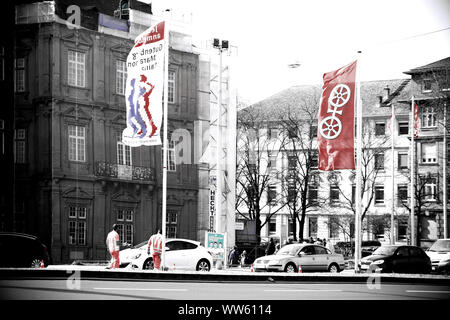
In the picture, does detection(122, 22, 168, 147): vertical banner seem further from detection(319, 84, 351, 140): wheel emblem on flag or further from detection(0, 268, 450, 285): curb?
detection(319, 84, 351, 140): wheel emblem on flag

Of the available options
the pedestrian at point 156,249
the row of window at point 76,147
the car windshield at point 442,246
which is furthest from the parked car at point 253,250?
the pedestrian at point 156,249

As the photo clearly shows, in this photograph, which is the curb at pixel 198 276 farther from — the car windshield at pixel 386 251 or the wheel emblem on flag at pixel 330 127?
the car windshield at pixel 386 251

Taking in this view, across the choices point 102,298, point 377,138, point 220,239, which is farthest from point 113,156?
point 377,138

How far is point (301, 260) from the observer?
118 ft

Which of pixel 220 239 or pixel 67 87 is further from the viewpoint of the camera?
pixel 67 87

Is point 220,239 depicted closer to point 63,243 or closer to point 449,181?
point 63,243

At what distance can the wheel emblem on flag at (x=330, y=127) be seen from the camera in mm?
26766

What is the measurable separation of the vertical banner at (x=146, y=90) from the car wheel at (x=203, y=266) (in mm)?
8874

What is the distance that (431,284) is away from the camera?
25.3 m

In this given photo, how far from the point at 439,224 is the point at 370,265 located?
43683 mm

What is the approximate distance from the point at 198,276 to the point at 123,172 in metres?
20.6

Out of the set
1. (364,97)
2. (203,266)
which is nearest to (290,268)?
(203,266)

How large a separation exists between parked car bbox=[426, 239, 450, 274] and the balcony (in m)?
15.9

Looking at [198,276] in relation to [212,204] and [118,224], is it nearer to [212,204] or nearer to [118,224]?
[212,204]
